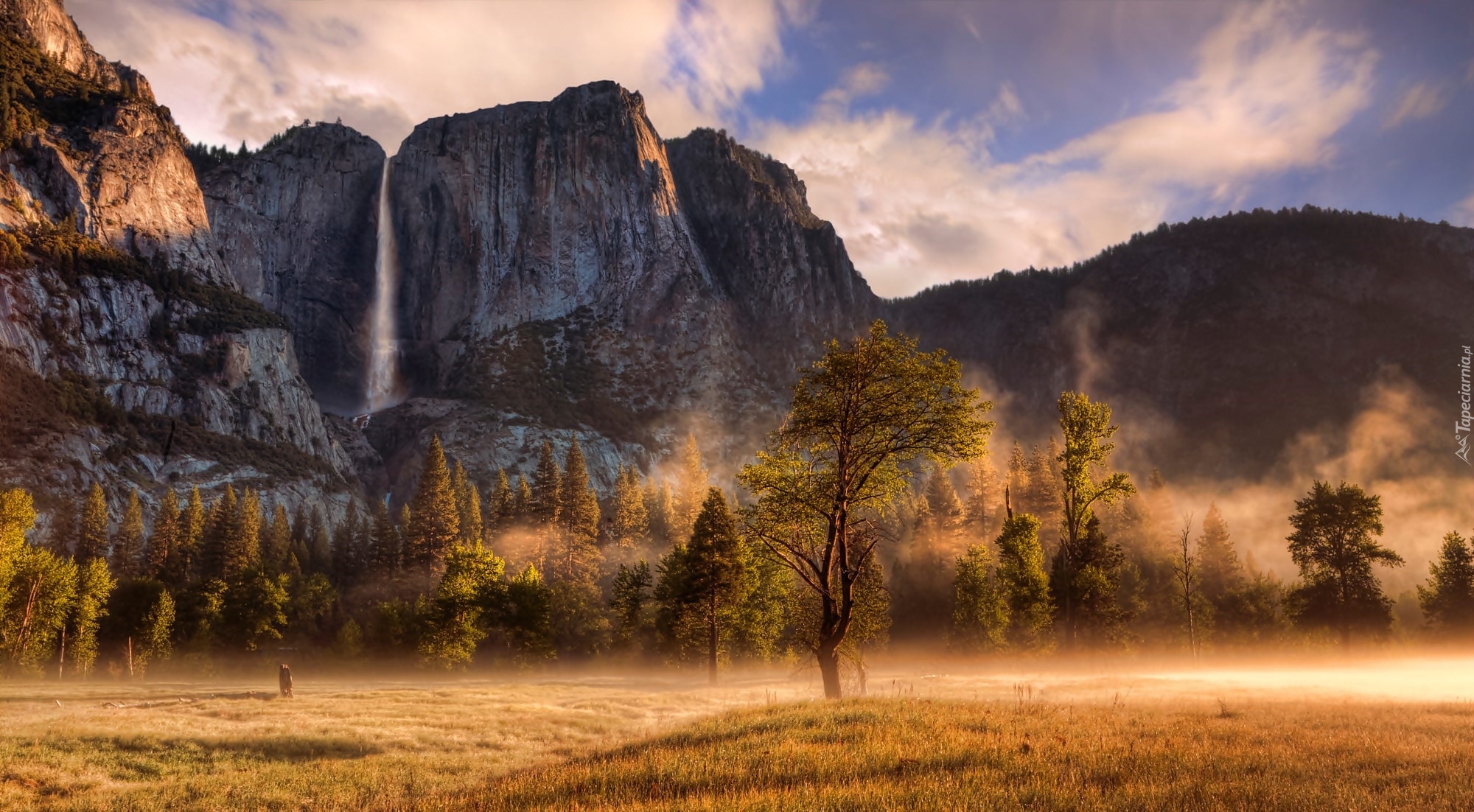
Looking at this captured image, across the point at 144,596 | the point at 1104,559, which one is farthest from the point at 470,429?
the point at 1104,559

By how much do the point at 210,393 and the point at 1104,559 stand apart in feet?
522

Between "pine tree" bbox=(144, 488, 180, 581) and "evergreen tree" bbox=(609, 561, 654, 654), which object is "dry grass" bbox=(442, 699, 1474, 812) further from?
"pine tree" bbox=(144, 488, 180, 581)

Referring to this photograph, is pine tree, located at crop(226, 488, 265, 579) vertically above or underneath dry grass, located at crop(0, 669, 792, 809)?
above

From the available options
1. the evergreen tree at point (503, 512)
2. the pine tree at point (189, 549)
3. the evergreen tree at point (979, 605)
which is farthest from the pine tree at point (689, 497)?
the pine tree at point (189, 549)

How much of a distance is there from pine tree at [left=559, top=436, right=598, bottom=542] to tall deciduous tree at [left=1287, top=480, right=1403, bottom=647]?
63434mm

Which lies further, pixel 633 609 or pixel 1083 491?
pixel 633 609

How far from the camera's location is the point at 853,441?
23.4m

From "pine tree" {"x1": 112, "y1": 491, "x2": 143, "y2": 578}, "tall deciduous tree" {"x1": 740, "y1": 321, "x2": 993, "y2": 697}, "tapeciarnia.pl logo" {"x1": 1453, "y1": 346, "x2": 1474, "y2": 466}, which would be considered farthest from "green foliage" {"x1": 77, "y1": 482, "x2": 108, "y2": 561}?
"tapeciarnia.pl logo" {"x1": 1453, "y1": 346, "x2": 1474, "y2": 466}

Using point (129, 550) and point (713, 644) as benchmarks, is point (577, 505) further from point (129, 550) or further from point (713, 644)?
point (129, 550)

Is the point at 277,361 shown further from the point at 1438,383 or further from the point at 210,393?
the point at 1438,383

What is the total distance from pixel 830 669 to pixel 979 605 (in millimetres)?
36524

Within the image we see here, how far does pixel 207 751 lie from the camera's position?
852 inches

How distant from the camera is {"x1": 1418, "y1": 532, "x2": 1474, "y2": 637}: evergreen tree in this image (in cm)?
4906

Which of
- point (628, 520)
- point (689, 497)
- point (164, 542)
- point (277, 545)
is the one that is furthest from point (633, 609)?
point (164, 542)
